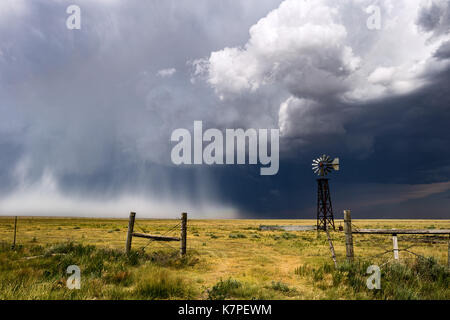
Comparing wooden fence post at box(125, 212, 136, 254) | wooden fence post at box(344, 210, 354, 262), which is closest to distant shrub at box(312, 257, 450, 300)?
wooden fence post at box(344, 210, 354, 262)

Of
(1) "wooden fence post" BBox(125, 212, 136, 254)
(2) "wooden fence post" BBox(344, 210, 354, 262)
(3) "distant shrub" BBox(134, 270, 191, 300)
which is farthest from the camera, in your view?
(1) "wooden fence post" BBox(125, 212, 136, 254)

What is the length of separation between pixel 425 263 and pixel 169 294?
863cm

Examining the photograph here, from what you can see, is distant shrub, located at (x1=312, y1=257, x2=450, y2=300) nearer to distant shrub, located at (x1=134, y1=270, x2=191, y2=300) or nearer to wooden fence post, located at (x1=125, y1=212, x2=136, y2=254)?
distant shrub, located at (x1=134, y1=270, x2=191, y2=300)

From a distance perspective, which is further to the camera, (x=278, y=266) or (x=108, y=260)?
(x=278, y=266)

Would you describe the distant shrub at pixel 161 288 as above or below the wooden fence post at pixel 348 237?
below

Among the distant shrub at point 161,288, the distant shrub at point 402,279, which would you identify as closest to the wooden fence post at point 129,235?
the distant shrub at point 161,288

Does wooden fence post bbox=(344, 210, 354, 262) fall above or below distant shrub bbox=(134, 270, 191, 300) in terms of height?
above

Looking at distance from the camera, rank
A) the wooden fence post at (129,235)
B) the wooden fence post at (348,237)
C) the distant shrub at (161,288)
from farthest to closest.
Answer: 1. the wooden fence post at (129,235)
2. the wooden fence post at (348,237)
3. the distant shrub at (161,288)

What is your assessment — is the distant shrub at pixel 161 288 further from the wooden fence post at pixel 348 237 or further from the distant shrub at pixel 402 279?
the wooden fence post at pixel 348 237
